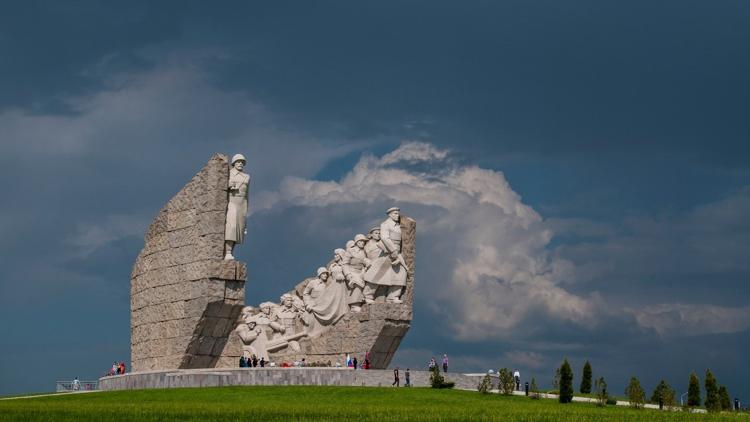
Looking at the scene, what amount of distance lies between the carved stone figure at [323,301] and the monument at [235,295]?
45 millimetres

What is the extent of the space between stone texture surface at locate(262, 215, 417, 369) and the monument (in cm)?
3

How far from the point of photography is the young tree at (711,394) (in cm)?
2913

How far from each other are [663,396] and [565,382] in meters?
2.79

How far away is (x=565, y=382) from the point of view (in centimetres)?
2959

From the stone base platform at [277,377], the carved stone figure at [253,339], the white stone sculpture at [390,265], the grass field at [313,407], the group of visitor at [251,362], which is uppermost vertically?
the white stone sculpture at [390,265]

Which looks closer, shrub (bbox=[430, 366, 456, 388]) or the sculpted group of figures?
shrub (bbox=[430, 366, 456, 388])

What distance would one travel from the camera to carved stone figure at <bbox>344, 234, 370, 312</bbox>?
127ft

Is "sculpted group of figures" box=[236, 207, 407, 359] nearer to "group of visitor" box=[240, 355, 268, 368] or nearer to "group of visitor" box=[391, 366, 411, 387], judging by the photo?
"group of visitor" box=[240, 355, 268, 368]

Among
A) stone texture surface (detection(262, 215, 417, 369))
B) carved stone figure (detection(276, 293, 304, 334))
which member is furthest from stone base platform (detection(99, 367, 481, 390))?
carved stone figure (detection(276, 293, 304, 334))

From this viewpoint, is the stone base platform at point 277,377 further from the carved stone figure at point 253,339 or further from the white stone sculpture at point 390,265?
the carved stone figure at point 253,339

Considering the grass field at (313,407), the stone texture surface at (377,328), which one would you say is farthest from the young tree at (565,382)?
the stone texture surface at (377,328)

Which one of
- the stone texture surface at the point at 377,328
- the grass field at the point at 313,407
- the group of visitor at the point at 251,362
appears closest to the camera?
the grass field at the point at 313,407

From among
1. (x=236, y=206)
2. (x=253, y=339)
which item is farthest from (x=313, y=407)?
(x=253, y=339)

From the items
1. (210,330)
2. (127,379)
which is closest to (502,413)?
(210,330)
